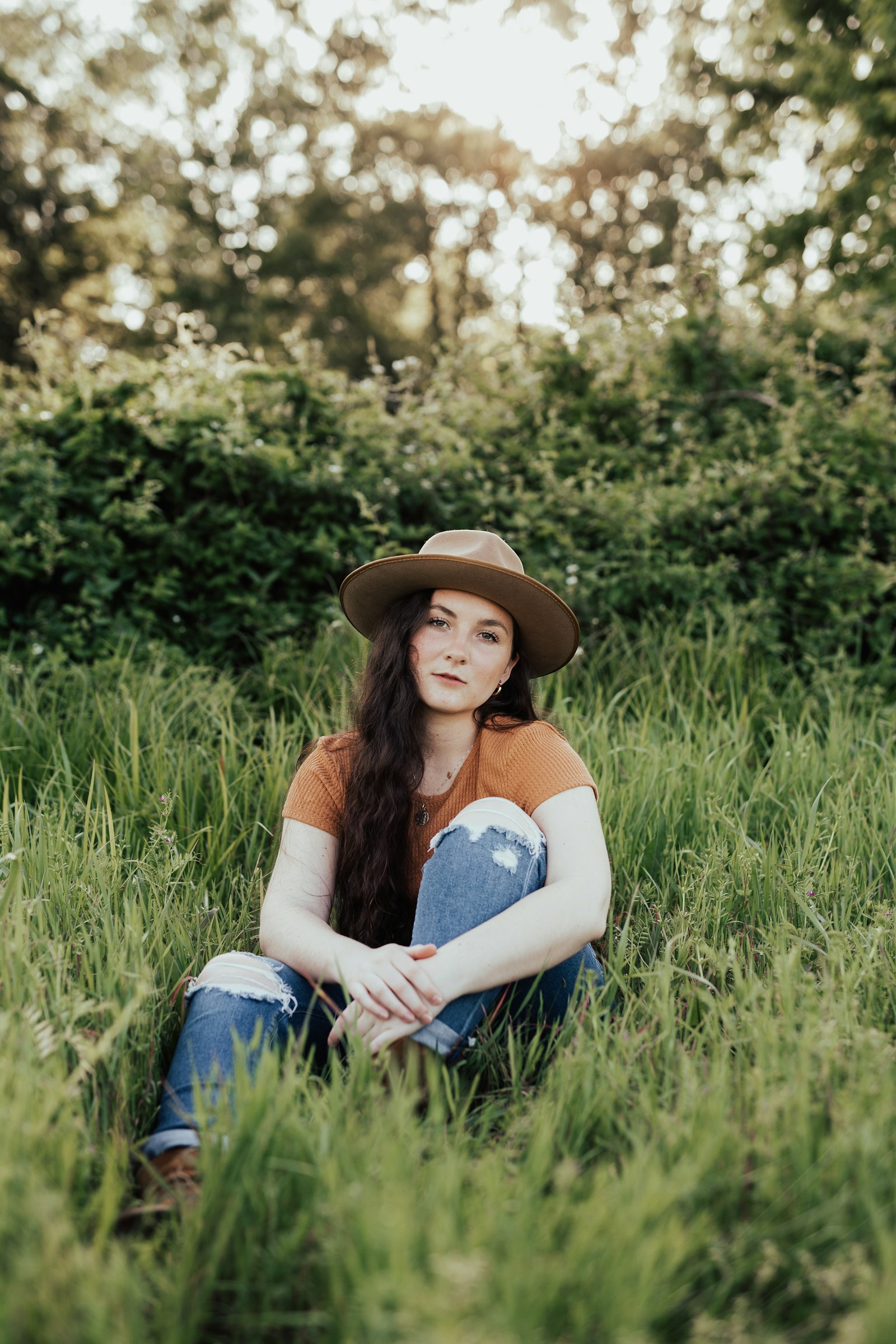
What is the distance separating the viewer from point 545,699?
3916 mm

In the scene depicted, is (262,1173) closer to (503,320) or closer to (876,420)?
(876,420)

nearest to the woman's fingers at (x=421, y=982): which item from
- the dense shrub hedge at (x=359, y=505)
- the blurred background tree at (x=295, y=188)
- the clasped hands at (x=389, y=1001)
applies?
the clasped hands at (x=389, y=1001)

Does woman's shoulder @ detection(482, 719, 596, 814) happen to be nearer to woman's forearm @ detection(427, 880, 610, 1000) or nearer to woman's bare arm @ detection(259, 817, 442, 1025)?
woman's forearm @ detection(427, 880, 610, 1000)

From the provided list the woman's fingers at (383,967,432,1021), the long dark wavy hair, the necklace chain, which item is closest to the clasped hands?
the woman's fingers at (383,967,432,1021)

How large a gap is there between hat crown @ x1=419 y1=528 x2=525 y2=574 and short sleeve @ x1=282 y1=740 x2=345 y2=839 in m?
0.62

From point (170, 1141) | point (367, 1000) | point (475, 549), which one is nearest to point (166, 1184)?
point (170, 1141)

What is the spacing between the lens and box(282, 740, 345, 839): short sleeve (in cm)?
238

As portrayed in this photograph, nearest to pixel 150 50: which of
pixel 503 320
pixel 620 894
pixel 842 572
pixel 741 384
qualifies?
pixel 503 320

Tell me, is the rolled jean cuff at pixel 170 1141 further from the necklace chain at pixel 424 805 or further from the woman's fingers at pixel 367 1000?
the necklace chain at pixel 424 805

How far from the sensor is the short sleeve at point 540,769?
91.0 inches

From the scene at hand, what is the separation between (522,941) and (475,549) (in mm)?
1048

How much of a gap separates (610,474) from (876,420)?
1.37m

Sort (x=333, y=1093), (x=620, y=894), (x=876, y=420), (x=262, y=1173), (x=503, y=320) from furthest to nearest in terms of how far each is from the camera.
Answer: (x=503, y=320)
(x=876, y=420)
(x=620, y=894)
(x=333, y=1093)
(x=262, y=1173)

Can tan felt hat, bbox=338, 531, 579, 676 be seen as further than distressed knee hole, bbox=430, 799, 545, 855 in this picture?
Yes
